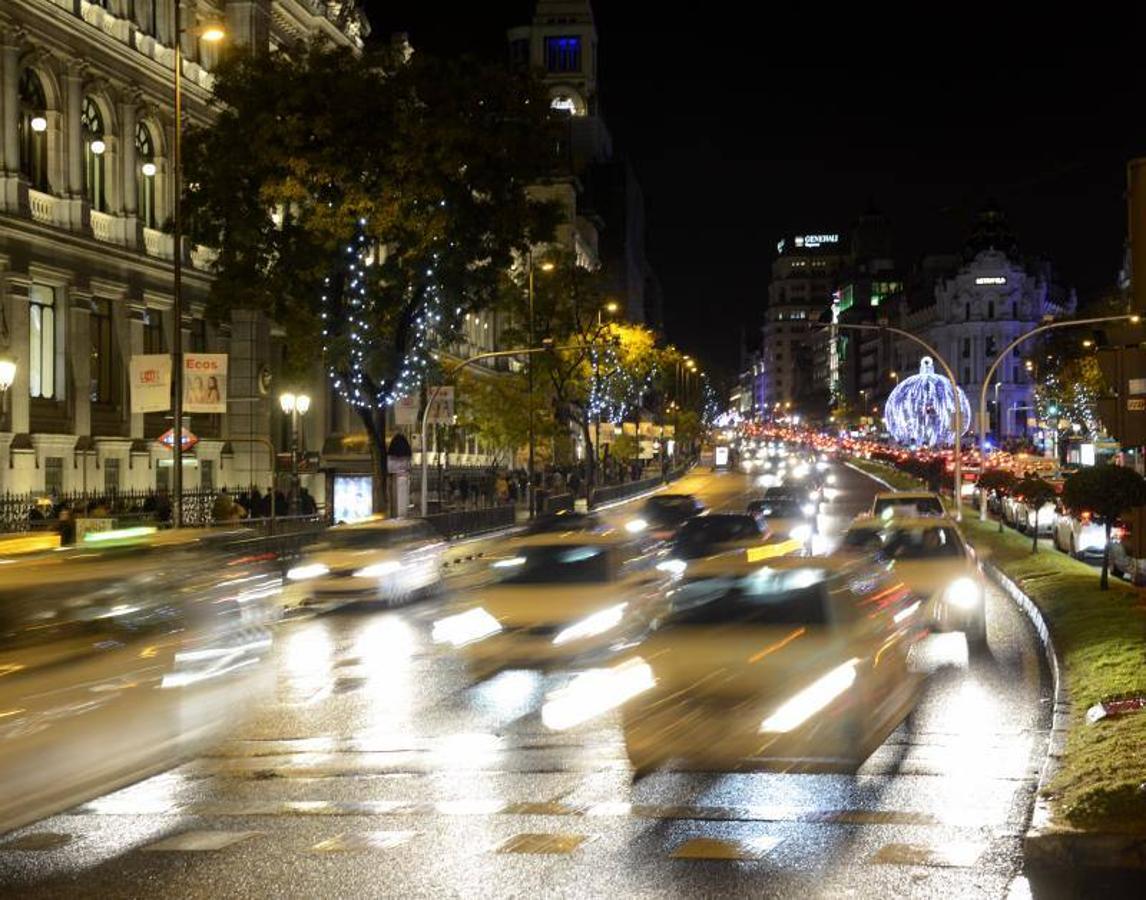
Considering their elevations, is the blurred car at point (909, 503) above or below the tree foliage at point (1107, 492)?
below

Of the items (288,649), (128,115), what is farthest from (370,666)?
(128,115)

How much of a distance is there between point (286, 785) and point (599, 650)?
26.0 ft

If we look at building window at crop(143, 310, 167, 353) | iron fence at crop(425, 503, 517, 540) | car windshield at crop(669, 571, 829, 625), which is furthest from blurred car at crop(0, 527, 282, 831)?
building window at crop(143, 310, 167, 353)

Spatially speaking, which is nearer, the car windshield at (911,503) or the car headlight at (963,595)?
the car headlight at (963,595)

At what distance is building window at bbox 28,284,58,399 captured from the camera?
4078 centimetres

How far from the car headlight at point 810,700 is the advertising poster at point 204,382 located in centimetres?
2017

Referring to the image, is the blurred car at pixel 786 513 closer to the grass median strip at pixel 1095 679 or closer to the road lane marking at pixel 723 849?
the grass median strip at pixel 1095 679

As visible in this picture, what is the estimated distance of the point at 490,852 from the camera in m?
9.27

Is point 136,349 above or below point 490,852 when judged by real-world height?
above

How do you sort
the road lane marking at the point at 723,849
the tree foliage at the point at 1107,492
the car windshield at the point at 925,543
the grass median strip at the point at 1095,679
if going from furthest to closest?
1. the tree foliage at the point at 1107,492
2. the car windshield at the point at 925,543
3. the road lane marking at the point at 723,849
4. the grass median strip at the point at 1095,679

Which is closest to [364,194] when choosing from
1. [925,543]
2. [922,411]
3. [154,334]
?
[154,334]

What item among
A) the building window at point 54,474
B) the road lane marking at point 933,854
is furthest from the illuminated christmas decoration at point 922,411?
the road lane marking at point 933,854

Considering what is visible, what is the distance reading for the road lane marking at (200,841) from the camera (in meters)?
9.51

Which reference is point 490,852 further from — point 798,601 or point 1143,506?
point 1143,506
